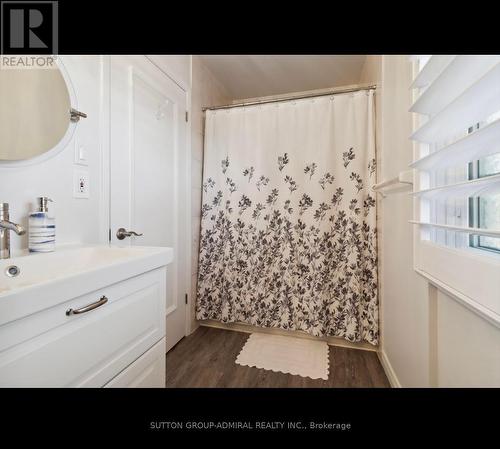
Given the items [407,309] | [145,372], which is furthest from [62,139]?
[407,309]

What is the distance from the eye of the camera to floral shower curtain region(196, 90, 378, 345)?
1.64 meters

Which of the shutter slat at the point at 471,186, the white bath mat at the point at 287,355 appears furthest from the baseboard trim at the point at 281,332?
the shutter slat at the point at 471,186

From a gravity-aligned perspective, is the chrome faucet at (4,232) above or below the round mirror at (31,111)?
below

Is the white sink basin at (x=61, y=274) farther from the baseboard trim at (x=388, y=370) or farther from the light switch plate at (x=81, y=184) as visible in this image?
the baseboard trim at (x=388, y=370)

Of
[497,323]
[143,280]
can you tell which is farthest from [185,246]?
[497,323]

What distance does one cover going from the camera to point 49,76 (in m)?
0.90

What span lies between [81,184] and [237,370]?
4.37 ft

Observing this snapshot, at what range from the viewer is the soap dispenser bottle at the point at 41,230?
0.81 metres

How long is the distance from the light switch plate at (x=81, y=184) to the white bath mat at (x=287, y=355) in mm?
1322

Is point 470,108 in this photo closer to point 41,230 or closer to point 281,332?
point 41,230

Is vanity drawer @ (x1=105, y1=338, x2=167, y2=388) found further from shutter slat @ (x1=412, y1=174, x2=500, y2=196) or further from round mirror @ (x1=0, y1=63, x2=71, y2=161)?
shutter slat @ (x1=412, y1=174, x2=500, y2=196)

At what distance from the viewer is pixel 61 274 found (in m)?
0.76

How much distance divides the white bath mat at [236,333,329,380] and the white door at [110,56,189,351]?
0.57 meters
